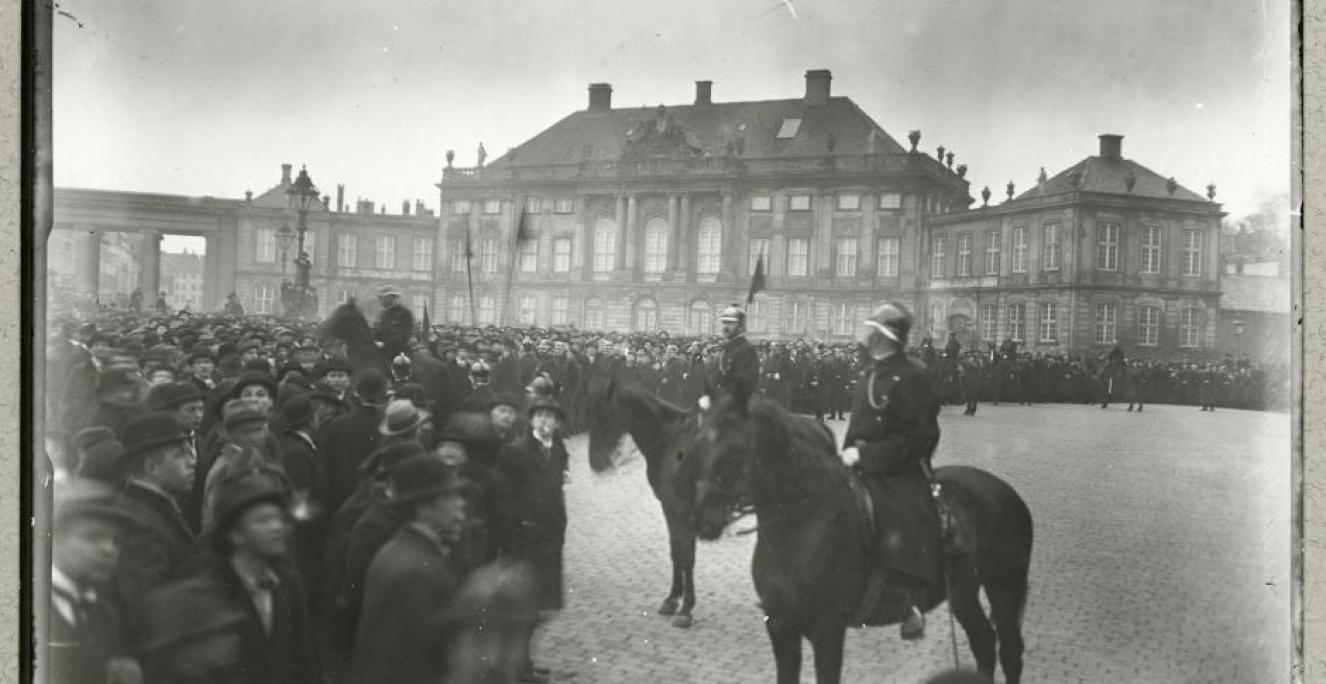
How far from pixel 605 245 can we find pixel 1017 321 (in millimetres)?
1847

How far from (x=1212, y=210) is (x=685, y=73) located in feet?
7.33

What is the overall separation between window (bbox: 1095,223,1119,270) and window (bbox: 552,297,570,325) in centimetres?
231

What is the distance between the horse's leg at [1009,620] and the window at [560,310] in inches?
84.2

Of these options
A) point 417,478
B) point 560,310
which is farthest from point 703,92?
point 417,478

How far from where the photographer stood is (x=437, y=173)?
4.45 metres

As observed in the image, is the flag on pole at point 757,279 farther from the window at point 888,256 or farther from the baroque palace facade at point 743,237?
the window at point 888,256

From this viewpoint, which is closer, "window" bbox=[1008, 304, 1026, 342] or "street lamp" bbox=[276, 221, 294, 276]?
"window" bbox=[1008, 304, 1026, 342]

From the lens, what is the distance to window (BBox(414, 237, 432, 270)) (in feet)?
14.5

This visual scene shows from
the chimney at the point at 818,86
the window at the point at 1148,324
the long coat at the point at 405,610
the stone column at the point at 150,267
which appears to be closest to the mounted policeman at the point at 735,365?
the chimney at the point at 818,86

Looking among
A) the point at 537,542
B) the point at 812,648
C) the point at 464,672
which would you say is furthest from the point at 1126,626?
the point at 464,672

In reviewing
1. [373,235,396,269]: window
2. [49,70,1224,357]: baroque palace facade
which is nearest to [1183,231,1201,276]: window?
[49,70,1224,357]: baroque palace facade

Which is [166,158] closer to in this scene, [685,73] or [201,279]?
[201,279]

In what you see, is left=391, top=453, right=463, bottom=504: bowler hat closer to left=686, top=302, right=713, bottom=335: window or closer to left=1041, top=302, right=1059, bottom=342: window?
left=686, top=302, right=713, bottom=335: window

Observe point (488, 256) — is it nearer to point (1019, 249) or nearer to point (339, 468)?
point (339, 468)
